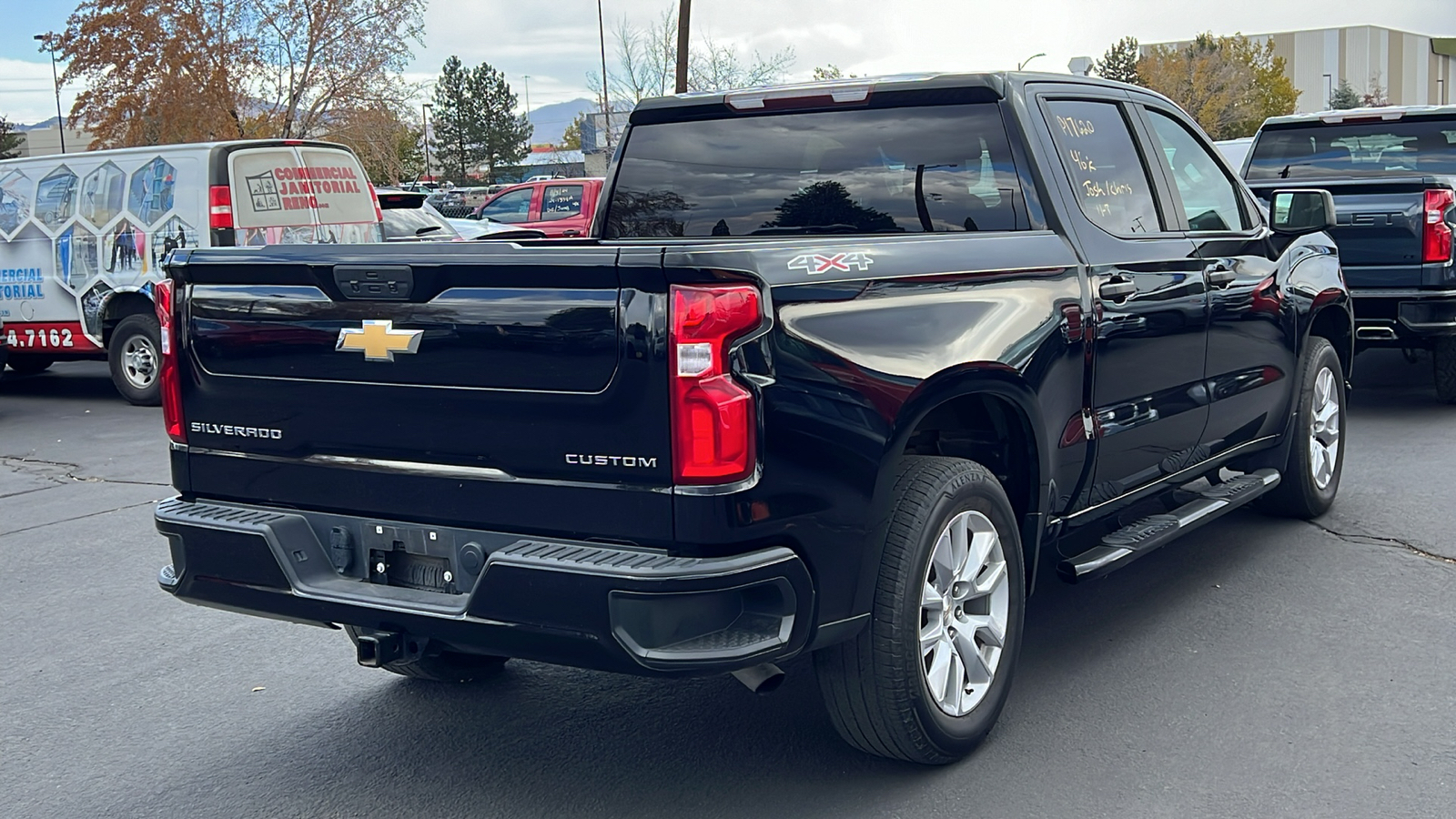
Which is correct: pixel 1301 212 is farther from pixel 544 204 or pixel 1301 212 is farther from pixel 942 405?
pixel 544 204

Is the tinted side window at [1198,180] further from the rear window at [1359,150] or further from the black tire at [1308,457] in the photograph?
the rear window at [1359,150]

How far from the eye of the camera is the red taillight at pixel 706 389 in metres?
3.18

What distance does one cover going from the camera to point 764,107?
4969 millimetres

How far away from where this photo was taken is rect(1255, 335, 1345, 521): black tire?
6.21 meters

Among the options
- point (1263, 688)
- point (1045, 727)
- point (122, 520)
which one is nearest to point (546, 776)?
point (1045, 727)

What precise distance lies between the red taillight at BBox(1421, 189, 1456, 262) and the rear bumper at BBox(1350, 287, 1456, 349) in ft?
0.80

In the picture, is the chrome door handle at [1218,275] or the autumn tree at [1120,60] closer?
the chrome door handle at [1218,275]

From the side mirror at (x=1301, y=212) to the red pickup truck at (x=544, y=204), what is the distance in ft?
50.4

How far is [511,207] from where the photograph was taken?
22.5m

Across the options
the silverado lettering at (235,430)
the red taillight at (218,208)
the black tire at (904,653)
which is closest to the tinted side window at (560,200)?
the red taillight at (218,208)

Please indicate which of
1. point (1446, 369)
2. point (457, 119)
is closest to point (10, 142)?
point (457, 119)

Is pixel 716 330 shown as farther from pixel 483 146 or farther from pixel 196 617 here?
pixel 483 146

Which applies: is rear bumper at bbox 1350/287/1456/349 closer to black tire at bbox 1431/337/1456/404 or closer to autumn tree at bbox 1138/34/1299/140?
black tire at bbox 1431/337/1456/404

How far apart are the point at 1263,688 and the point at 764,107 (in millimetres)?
2526
